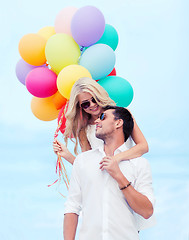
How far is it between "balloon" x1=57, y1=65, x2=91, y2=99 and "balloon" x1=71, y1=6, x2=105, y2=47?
1.14ft

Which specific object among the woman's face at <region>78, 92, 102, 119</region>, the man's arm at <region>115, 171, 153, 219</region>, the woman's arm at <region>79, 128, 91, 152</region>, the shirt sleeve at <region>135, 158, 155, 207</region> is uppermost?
the woman's face at <region>78, 92, 102, 119</region>

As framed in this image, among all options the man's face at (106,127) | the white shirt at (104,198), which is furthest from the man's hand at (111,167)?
the man's face at (106,127)

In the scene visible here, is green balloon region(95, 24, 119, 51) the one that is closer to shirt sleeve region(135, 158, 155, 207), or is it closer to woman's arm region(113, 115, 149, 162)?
woman's arm region(113, 115, 149, 162)

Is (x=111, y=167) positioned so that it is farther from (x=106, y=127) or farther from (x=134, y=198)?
(x=106, y=127)

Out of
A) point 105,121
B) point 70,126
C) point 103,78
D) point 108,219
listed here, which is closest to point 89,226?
point 108,219

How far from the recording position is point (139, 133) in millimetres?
2506

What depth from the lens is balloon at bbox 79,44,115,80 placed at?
2.91 metres

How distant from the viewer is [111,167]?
196 cm

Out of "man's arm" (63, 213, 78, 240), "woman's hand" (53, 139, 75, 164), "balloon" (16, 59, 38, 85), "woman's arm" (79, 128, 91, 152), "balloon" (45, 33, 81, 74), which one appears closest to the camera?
"man's arm" (63, 213, 78, 240)

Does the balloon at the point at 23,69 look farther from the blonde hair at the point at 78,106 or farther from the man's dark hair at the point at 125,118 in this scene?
the man's dark hair at the point at 125,118

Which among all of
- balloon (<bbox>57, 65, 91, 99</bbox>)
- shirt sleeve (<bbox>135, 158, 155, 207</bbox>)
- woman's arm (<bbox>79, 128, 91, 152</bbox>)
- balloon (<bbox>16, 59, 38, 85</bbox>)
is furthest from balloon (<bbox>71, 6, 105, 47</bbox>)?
shirt sleeve (<bbox>135, 158, 155, 207</bbox>)

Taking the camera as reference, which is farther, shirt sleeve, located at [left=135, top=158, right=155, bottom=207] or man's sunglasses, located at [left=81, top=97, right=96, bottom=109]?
man's sunglasses, located at [left=81, top=97, right=96, bottom=109]

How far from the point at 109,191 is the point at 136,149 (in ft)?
1.35

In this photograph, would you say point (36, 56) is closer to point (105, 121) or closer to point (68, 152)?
point (68, 152)
